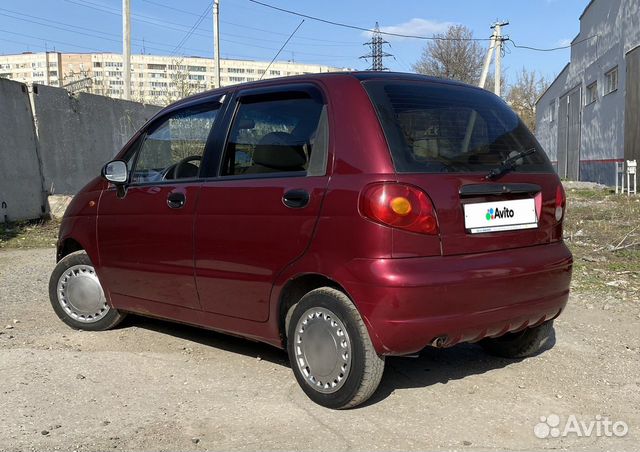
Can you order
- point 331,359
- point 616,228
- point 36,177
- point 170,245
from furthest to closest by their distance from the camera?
point 36,177, point 616,228, point 170,245, point 331,359

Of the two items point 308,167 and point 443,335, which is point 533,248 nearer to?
point 443,335

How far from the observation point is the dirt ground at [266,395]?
3.04m

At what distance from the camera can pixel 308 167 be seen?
341 centimetres

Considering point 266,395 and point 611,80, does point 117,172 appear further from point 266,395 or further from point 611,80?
point 611,80

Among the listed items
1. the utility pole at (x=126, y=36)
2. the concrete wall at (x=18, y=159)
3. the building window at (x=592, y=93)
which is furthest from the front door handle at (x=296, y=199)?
the building window at (x=592, y=93)

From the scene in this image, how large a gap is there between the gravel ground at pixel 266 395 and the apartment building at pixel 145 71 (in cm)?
1373

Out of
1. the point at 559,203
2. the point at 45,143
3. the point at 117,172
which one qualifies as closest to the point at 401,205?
the point at 559,203

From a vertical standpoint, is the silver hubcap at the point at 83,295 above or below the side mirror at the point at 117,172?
below

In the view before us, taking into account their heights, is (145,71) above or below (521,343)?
above

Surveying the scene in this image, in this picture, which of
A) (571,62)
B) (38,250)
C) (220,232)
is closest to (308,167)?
Result: (220,232)

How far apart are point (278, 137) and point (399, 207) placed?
1.03 m

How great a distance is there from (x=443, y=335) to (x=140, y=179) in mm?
2582

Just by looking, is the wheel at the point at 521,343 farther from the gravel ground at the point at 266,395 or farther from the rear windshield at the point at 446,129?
the rear windshield at the point at 446,129

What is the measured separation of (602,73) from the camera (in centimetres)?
2231
